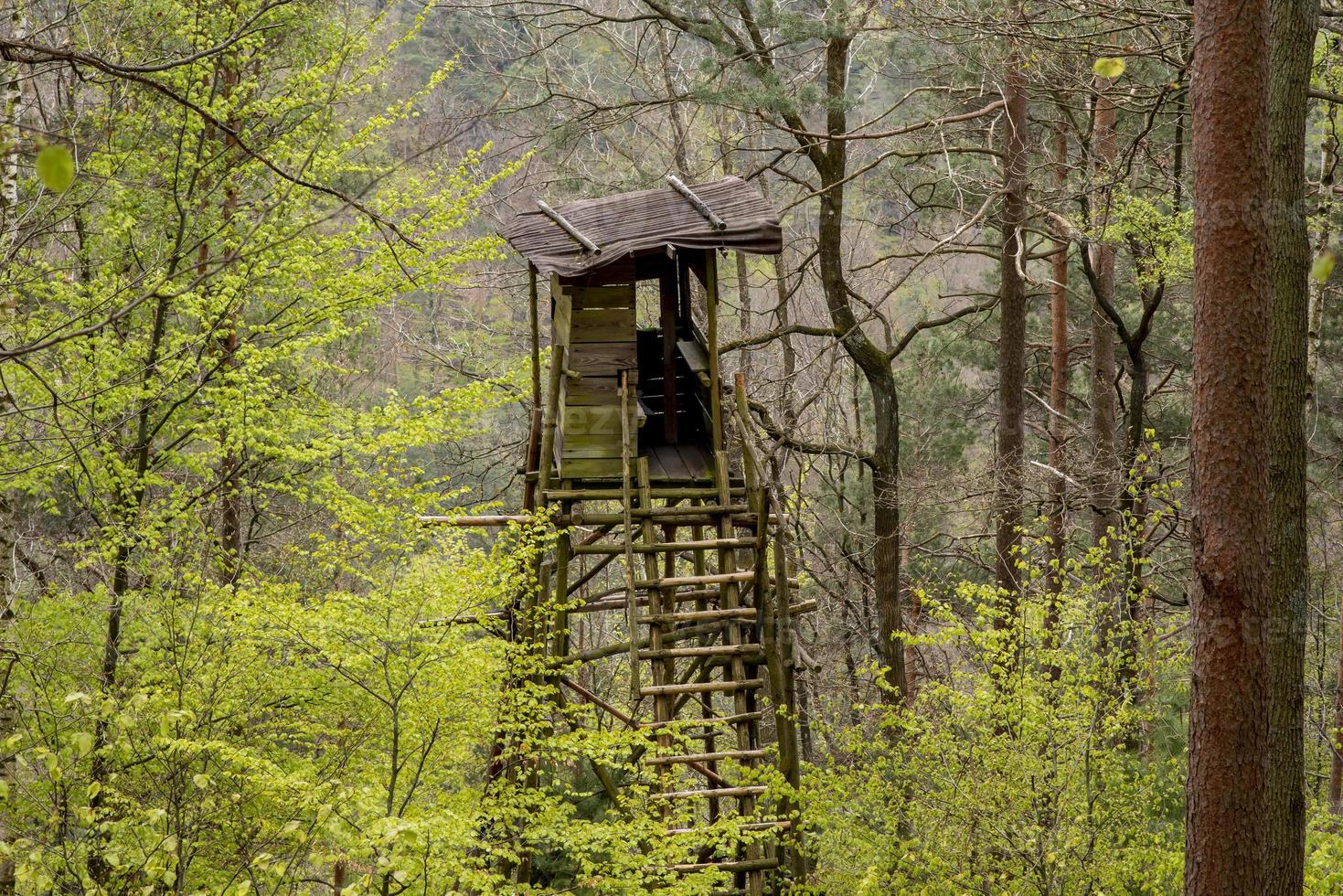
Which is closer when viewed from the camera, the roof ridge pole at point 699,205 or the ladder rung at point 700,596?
the roof ridge pole at point 699,205

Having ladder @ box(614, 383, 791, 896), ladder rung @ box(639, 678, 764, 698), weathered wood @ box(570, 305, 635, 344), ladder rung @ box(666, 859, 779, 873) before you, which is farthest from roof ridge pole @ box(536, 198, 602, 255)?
ladder rung @ box(666, 859, 779, 873)

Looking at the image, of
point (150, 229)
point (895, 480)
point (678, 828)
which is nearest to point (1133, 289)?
point (895, 480)

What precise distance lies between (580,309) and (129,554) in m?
4.46

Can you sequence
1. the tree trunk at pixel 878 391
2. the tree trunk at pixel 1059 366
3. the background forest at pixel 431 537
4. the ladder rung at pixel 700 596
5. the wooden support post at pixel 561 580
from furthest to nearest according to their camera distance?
the tree trunk at pixel 1059 366 < the tree trunk at pixel 878 391 < the ladder rung at pixel 700 596 < the wooden support post at pixel 561 580 < the background forest at pixel 431 537

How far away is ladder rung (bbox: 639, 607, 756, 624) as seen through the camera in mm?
8492

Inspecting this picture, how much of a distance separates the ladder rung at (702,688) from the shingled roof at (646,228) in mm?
3160

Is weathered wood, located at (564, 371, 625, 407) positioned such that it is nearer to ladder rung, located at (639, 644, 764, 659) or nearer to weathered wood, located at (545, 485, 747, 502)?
weathered wood, located at (545, 485, 747, 502)

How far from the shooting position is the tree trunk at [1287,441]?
4773 millimetres

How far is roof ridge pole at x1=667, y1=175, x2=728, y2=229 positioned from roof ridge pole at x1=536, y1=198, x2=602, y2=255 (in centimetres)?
→ 87

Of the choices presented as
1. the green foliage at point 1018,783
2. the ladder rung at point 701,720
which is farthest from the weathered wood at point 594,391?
the green foliage at point 1018,783

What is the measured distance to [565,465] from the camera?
30.7ft

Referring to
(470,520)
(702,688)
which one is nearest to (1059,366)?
(702,688)

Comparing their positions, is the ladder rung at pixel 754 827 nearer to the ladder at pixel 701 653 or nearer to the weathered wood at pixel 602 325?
the ladder at pixel 701 653

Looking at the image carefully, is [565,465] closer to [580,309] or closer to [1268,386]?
[580,309]
